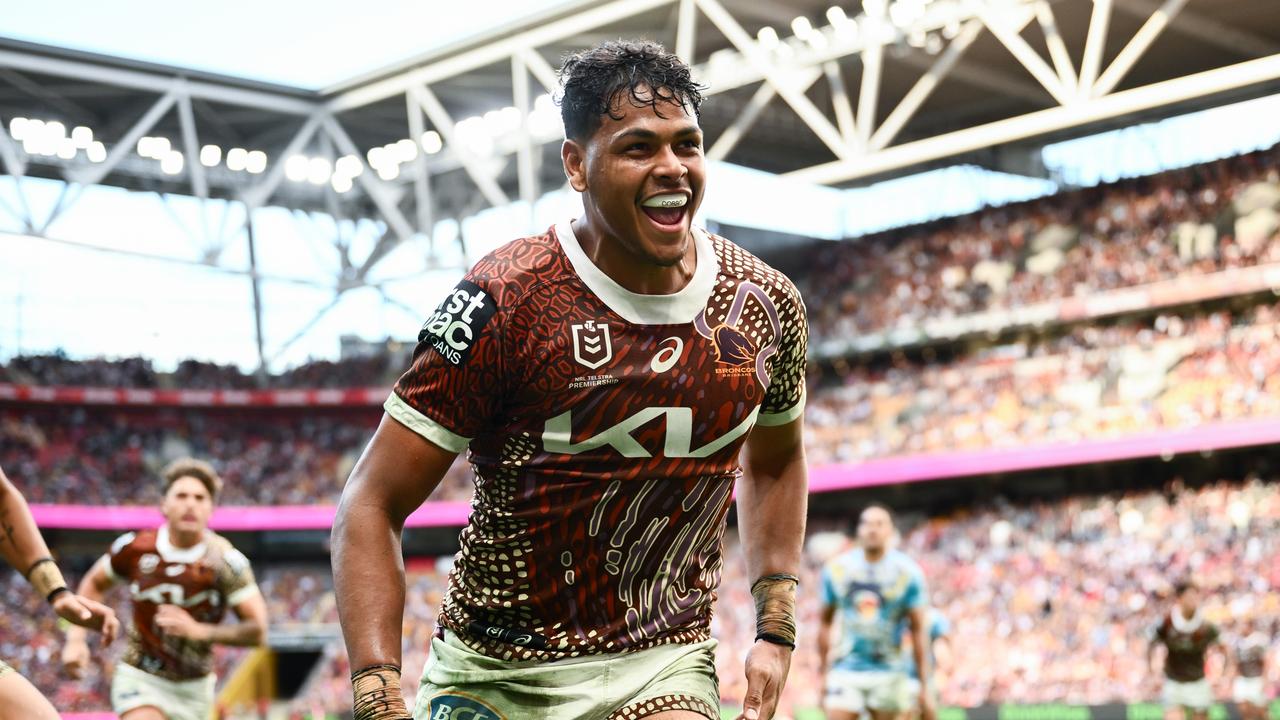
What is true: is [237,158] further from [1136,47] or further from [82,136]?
[1136,47]

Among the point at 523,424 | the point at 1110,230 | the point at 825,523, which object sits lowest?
the point at 523,424

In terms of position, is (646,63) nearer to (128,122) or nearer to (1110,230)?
(1110,230)

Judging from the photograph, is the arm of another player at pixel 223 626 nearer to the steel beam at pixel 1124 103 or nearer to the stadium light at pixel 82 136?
the steel beam at pixel 1124 103

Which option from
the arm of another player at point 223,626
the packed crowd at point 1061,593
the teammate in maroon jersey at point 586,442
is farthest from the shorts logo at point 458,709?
the packed crowd at point 1061,593

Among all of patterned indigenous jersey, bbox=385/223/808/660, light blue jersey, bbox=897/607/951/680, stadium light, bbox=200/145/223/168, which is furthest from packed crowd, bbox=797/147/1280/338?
patterned indigenous jersey, bbox=385/223/808/660

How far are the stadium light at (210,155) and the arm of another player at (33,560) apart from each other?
112ft

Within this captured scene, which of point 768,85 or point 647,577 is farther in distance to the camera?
point 768,85

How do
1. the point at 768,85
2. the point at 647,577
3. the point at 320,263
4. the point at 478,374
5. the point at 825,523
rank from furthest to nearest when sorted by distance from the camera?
the point at 320,263, the point at 825,523, the point at 768,85, the point at 647,577, the point at 478,374

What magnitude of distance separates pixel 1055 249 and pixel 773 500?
1127 inches

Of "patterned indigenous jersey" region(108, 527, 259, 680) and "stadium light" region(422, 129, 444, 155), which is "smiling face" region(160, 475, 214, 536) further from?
"stadium light" region(422, 129, 444, 155)

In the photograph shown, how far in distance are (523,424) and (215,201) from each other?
128 ft

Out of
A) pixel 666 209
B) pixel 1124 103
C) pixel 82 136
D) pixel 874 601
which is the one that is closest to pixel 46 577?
pixel 666 209

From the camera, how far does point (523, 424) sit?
337 centimetres

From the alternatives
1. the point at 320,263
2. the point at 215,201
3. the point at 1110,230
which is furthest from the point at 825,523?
the point at 215,201
